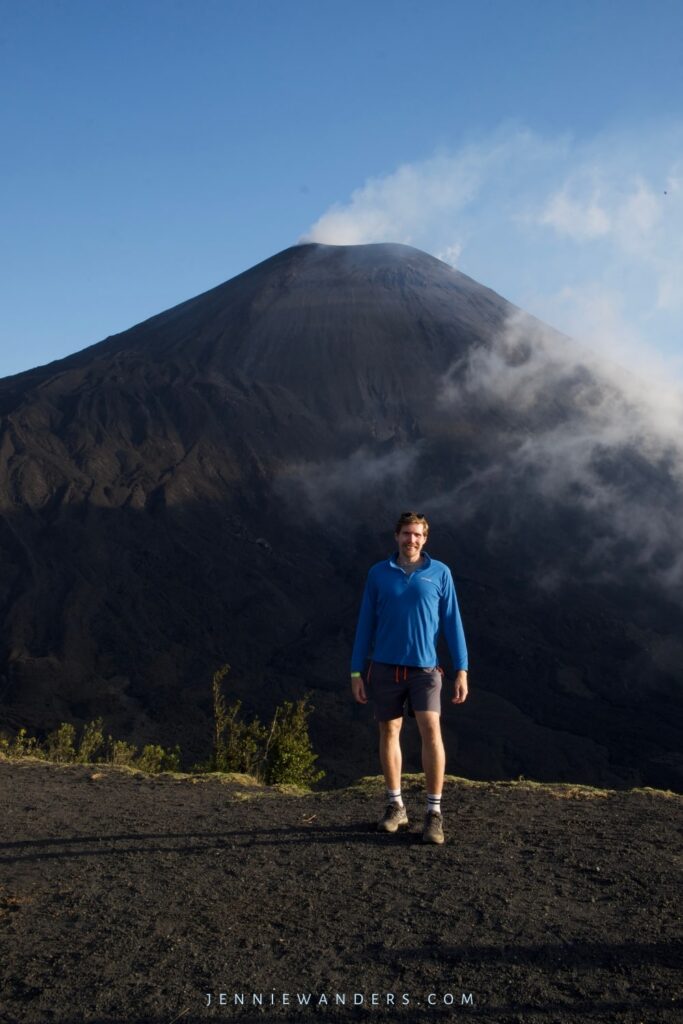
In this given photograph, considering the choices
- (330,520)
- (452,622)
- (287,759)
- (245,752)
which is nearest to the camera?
(452,622)

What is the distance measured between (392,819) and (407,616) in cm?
115

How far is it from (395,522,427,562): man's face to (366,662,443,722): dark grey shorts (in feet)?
2.12

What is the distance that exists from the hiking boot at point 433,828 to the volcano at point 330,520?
87.8 feet

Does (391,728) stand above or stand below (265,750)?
above

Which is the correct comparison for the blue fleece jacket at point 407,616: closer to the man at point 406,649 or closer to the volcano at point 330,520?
the man at point 406,649

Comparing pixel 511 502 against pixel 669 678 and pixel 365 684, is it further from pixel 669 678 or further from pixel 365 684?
pixel 365 684

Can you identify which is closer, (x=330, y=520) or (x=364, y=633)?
(x=364, y=633)

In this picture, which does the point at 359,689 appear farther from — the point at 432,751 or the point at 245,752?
the point at 245,752

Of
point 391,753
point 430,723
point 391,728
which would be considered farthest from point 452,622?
point 391,753

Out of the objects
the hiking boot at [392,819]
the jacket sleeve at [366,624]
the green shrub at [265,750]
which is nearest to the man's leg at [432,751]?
the hiking boot at [392,819]

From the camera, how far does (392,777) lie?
205 inches

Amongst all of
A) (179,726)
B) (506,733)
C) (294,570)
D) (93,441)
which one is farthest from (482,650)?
(93,441)

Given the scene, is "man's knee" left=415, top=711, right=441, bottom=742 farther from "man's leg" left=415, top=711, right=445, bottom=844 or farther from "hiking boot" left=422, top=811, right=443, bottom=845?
"hiking boot" left=422, top=811, right=443, bottom=845

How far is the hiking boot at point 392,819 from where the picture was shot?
5.09 meters
